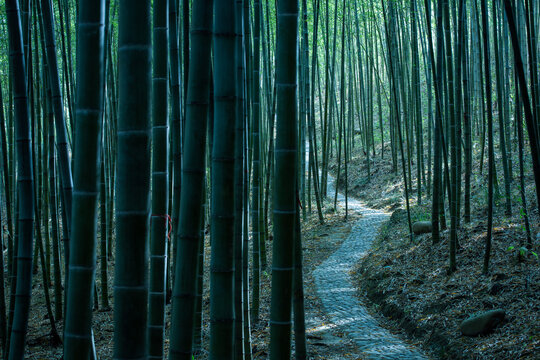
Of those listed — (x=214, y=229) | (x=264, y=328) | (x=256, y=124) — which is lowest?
(x=264, y=328)

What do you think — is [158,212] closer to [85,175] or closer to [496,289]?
[85,175]

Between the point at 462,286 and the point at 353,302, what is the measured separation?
43.3 inches

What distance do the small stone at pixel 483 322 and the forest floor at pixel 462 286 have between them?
38 millimetres

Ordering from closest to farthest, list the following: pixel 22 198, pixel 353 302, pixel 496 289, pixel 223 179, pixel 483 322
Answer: pixel 223 179 < pixel 22 198 < pixel 483 322 < pixel 496 289 < pixel 353 302

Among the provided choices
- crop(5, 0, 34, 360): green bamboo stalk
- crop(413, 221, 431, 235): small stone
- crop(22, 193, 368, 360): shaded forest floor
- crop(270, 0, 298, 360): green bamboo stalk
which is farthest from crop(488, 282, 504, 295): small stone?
crop(5, 0, 34, 360): green bamboo stalk

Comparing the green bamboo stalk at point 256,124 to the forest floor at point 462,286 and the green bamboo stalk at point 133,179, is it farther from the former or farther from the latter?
the green bamboo stalk at point 133,179

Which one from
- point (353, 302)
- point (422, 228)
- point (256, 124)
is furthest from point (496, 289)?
point (422, 228)

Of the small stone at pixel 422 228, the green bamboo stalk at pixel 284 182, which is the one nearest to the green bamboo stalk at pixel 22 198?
the green bamboo stalk at pixel 284 182

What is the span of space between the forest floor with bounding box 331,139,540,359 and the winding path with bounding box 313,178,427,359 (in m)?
0.15

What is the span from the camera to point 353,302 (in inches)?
180

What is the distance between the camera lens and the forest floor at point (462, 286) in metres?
3.01

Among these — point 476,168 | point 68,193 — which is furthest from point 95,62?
point 476,168

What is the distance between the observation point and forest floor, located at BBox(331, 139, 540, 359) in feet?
9.88

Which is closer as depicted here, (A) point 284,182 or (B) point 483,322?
(A) point 284,182
